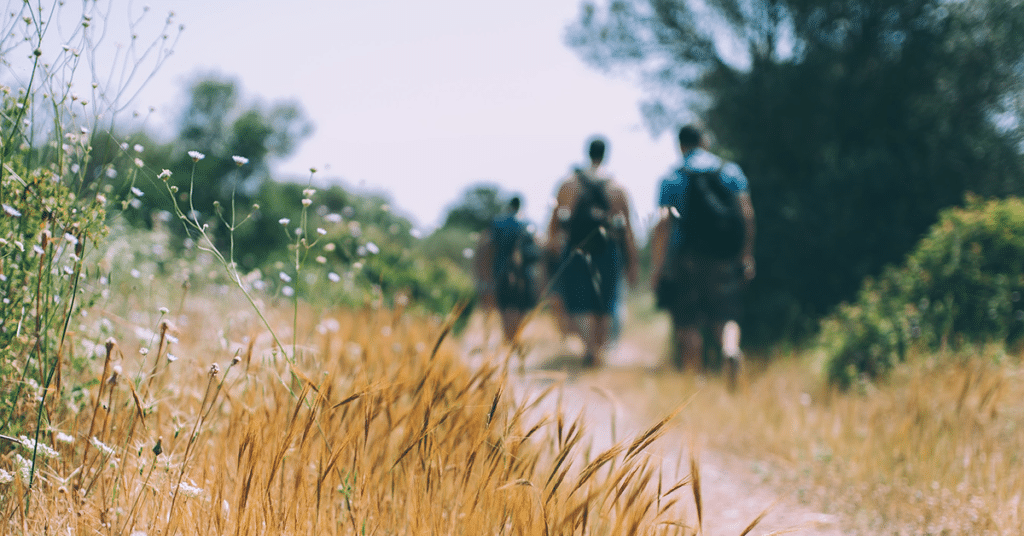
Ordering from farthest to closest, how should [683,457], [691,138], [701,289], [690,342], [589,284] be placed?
[589,284] → [690,342] → [701,289] → [691,138] → [683,457]

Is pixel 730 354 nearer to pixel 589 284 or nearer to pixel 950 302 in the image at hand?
pixel 950 302

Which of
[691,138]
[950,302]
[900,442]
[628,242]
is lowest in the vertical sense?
[900,442]

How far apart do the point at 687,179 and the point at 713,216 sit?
37 cm

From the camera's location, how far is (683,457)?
152 inches

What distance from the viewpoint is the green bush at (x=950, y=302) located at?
15.4 ft

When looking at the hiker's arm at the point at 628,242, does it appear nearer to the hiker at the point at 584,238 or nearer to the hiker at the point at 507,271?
the hiker at the point at 584,238

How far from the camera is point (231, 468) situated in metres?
2.18

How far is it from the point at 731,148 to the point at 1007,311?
4361 mm

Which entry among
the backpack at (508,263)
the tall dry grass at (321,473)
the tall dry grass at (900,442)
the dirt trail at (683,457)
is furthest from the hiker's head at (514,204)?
the tall dry grass at (321,473)

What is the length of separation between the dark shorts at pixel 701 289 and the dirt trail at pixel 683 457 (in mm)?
741

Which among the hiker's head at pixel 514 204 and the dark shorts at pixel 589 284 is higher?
the hiker's head at pixel 514 204

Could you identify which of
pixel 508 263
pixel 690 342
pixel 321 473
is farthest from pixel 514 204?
pixel 321 473

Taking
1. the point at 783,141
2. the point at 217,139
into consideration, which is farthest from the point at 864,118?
the point at 217,139

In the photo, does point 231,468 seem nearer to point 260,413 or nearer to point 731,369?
point 260,413
